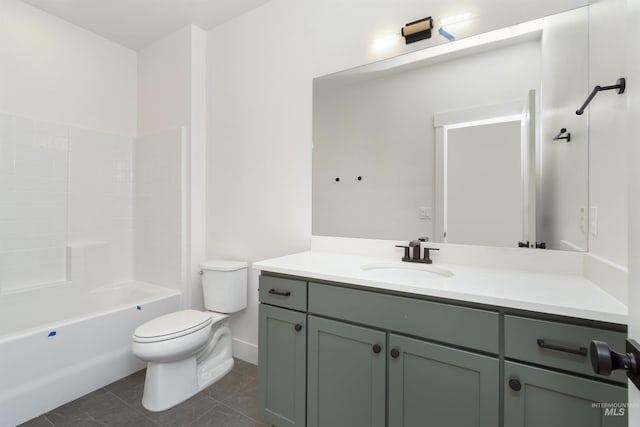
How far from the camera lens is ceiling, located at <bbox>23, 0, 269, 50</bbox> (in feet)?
7.25

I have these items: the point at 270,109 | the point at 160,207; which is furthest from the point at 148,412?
the point at 270,109

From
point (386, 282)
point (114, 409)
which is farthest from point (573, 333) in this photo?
point (114, 409)

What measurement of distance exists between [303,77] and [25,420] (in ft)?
8.63

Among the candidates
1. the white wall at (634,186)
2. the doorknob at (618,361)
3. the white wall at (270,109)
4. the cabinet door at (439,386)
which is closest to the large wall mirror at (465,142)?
the white wall at (270,109)

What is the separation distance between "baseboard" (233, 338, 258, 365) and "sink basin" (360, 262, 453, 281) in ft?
4.24

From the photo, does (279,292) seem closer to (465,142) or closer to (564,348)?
(564,348)

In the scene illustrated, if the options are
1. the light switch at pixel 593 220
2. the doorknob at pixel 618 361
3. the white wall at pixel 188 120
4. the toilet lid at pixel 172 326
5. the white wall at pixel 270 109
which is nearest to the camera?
the doorknob at pixel 618 361

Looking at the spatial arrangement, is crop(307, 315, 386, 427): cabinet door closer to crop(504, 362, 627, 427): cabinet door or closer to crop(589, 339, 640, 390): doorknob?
crop(504, 362, 627, 427): cabinet door

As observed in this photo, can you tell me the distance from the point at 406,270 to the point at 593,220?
2.56ft

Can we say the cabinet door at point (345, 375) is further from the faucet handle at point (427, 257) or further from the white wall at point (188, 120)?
the white wall at point (188, 120)

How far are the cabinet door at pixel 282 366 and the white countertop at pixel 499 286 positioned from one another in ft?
0.81

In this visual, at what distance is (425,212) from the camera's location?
64.5 inches

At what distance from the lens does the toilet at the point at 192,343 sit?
5.64 feet

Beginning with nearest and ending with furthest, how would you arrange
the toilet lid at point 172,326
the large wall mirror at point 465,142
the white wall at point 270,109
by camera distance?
the large wall mirror at point 465,142 < the toilet lid at point 172,326 < the white wall at point 270,109
